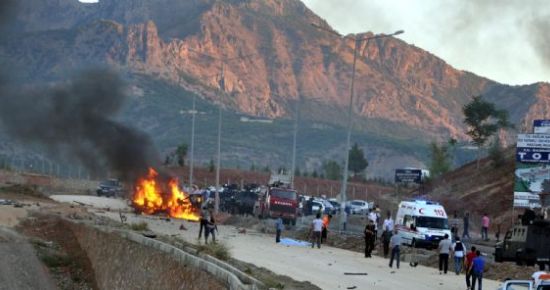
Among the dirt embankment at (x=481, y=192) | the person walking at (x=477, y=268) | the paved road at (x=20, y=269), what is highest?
the dirt embankment at (x=481, y=192)

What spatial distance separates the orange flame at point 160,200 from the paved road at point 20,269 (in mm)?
18616

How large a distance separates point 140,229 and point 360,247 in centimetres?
1137

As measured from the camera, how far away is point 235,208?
70.8 m

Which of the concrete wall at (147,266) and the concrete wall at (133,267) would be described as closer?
the concrete wall at (147,266)

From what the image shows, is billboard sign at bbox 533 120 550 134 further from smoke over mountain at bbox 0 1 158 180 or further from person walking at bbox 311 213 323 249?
smoke over mountain at bbox 0 1 158 180

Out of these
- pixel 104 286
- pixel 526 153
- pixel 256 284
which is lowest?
pixel 104 286

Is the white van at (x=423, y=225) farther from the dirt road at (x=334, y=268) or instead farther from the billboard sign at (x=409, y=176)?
the billboard sign at (x=409, y=176)

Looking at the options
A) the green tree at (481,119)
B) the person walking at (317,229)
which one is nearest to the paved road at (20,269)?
the person walking at (317,229)

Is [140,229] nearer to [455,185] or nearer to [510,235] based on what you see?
[510,235]

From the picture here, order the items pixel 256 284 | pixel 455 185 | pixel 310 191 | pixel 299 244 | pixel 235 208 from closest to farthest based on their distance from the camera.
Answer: pixel 256 284 → pixel 299 244 → pixel 235 208 → pixel 455 185 → pixel 310 191

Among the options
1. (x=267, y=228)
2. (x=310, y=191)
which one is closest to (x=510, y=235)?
(x=267, y=228)

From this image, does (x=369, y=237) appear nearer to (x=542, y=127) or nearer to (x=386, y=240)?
(x=386, y=240)

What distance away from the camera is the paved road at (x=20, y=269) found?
3738cm

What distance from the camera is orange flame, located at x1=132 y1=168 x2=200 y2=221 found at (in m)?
62.2
